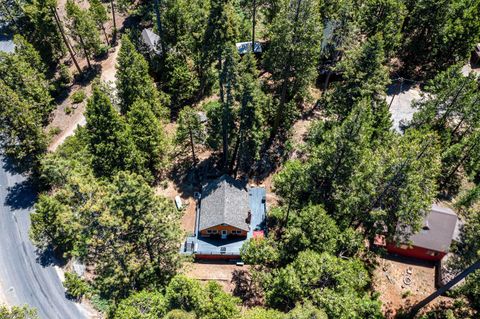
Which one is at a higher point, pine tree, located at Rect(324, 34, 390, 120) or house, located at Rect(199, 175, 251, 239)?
pine tree, located at Rect(324, 34, 390, 120)

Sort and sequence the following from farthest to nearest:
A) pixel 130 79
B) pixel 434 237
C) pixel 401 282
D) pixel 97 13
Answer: pixel 97 13 → pixel 130 79 → pixel 434 237 → pixel 401 282

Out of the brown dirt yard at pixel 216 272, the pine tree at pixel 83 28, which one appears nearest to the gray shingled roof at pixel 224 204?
the brown dirt yard at pixel 216 272

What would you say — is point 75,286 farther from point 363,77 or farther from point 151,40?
point 151,40

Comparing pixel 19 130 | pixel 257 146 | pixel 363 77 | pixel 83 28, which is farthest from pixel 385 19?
pixel 19 130

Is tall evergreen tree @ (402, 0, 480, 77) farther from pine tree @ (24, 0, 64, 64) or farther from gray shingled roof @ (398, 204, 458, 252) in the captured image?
pine tree @ (24, 0, 64, 64)

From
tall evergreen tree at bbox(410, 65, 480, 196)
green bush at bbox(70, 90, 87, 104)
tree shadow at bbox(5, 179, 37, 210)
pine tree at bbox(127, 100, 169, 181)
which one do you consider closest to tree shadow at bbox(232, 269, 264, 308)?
pine tree at bbox(127, 100, 169, 181)
